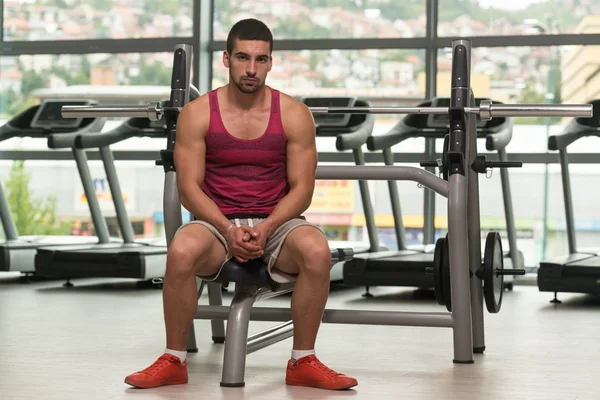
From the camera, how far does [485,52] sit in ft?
24.6

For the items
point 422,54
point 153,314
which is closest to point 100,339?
point 153,314

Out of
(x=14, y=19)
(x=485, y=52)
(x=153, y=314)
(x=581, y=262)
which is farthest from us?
(x=14, y=19)

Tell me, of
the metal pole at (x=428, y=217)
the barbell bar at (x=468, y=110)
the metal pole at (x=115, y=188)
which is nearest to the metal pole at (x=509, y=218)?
the metal pole at (x=428, y=217)

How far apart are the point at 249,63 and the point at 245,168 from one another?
1.06ft

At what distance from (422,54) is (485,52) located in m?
0.48

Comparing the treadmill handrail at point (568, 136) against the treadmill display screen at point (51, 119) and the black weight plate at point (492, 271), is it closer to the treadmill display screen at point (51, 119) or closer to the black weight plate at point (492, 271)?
the black weight plate at point (492, 271)

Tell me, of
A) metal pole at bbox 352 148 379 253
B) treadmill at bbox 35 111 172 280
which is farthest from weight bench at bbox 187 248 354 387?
treadmill at bbox 35 111 172 280

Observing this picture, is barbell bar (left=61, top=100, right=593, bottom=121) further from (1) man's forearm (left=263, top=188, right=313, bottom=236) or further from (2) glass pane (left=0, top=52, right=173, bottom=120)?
(2) glass pane (left=0, top=52, right=173, bottom=120)

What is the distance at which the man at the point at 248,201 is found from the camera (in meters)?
2.83

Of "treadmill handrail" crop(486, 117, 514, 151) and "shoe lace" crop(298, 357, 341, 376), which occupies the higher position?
"treadmill handrail" crop(486, 117, 514, 151)

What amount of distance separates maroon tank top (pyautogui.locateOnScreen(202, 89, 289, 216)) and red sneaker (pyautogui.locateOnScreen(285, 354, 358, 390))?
19.3 inches

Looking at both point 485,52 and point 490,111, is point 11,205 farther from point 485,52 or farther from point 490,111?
point 490,111

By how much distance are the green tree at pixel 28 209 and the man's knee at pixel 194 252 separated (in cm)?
566

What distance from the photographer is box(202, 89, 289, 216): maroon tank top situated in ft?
9.89
